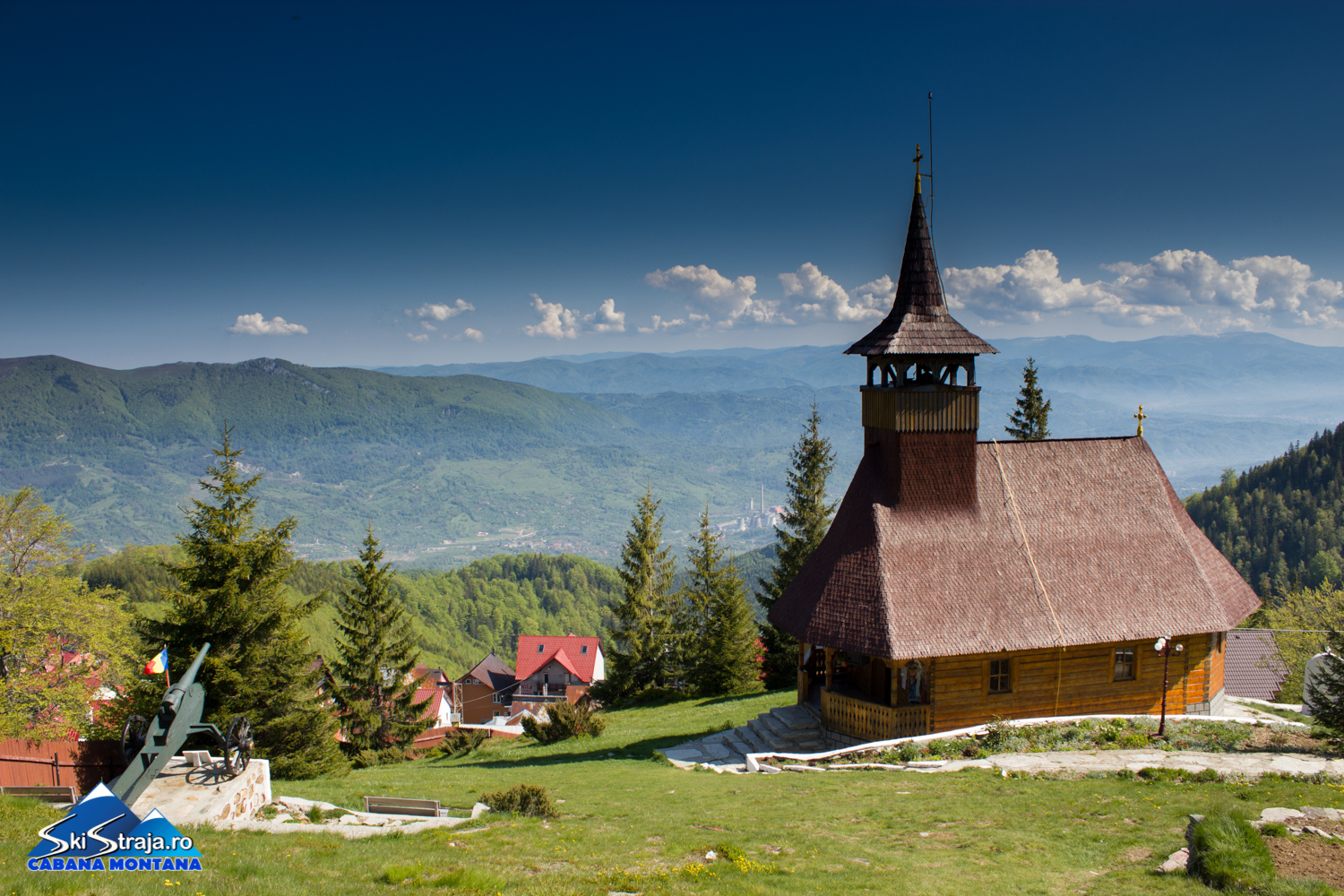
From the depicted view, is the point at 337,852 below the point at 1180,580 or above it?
below

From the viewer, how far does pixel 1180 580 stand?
20188 millimetres

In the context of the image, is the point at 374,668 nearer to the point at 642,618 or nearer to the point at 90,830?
the point at 642,618

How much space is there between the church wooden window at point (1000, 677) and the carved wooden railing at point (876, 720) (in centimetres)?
185

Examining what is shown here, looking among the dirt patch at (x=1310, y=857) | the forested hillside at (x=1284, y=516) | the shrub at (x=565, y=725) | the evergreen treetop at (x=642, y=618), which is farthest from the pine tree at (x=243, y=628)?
the forested hillside at (x=1284, y=516)

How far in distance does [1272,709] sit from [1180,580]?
689 centimetres

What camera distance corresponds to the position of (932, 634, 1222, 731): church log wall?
19.0 meters

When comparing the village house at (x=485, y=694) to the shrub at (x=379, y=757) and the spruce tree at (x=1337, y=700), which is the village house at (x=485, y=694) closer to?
the shrub at (x=379, y=757)

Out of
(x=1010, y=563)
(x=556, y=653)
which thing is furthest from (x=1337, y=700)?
(x=556, y=653)

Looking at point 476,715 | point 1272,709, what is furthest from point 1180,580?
point 476,715

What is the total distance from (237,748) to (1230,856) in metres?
15.7

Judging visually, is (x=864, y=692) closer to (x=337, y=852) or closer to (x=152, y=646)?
(x=337, y=852)

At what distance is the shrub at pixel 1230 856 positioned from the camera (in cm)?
873

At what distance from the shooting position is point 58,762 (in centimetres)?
1462

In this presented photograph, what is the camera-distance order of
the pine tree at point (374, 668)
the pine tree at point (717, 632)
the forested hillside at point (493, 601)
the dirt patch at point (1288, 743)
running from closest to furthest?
the dirt patch at point (1288, 743)
the pine tree at point (374, 668)
the pine tree at point (717, 632)
the forested hillside at point (493, 601)
